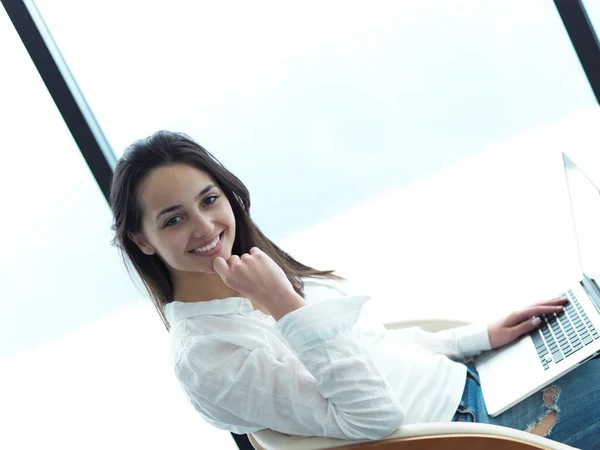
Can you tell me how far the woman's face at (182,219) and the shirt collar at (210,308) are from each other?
0.07 meters

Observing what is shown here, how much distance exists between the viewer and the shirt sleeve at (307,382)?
50.1 inches

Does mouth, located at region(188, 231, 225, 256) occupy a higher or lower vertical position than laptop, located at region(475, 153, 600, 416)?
higher

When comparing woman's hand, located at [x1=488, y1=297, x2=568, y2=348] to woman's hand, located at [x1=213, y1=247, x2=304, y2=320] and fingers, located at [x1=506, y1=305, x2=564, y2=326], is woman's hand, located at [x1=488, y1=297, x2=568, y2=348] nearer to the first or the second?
fingers, located at [x1=506, y1=305, x2=564, y2=326]

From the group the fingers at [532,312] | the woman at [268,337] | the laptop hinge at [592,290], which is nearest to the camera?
the woman at [268,337]

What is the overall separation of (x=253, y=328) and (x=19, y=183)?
225 cm

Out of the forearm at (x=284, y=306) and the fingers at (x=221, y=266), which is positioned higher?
the fingers at (x=221, y=266)

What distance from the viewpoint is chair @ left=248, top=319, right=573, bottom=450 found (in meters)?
1.20

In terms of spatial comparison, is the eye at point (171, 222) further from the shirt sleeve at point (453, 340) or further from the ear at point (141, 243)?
the shirt sleeve at point (453, 340)

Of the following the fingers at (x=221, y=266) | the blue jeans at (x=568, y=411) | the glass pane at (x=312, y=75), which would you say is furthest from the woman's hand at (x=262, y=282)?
the glass pane at (x=312, y=75)

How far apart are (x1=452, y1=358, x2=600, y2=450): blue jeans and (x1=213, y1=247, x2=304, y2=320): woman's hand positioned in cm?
47

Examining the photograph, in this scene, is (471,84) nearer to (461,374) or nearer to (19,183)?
(19,183)

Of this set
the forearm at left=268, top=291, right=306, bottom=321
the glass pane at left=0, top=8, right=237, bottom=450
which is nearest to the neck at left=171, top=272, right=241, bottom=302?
the forearm at left=268, top=291, right=306, bottom=321

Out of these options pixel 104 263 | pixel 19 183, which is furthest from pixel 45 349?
pixel 19 183

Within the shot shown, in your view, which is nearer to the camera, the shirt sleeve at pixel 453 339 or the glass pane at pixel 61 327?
the shirt sleeve at pixel 453 339
